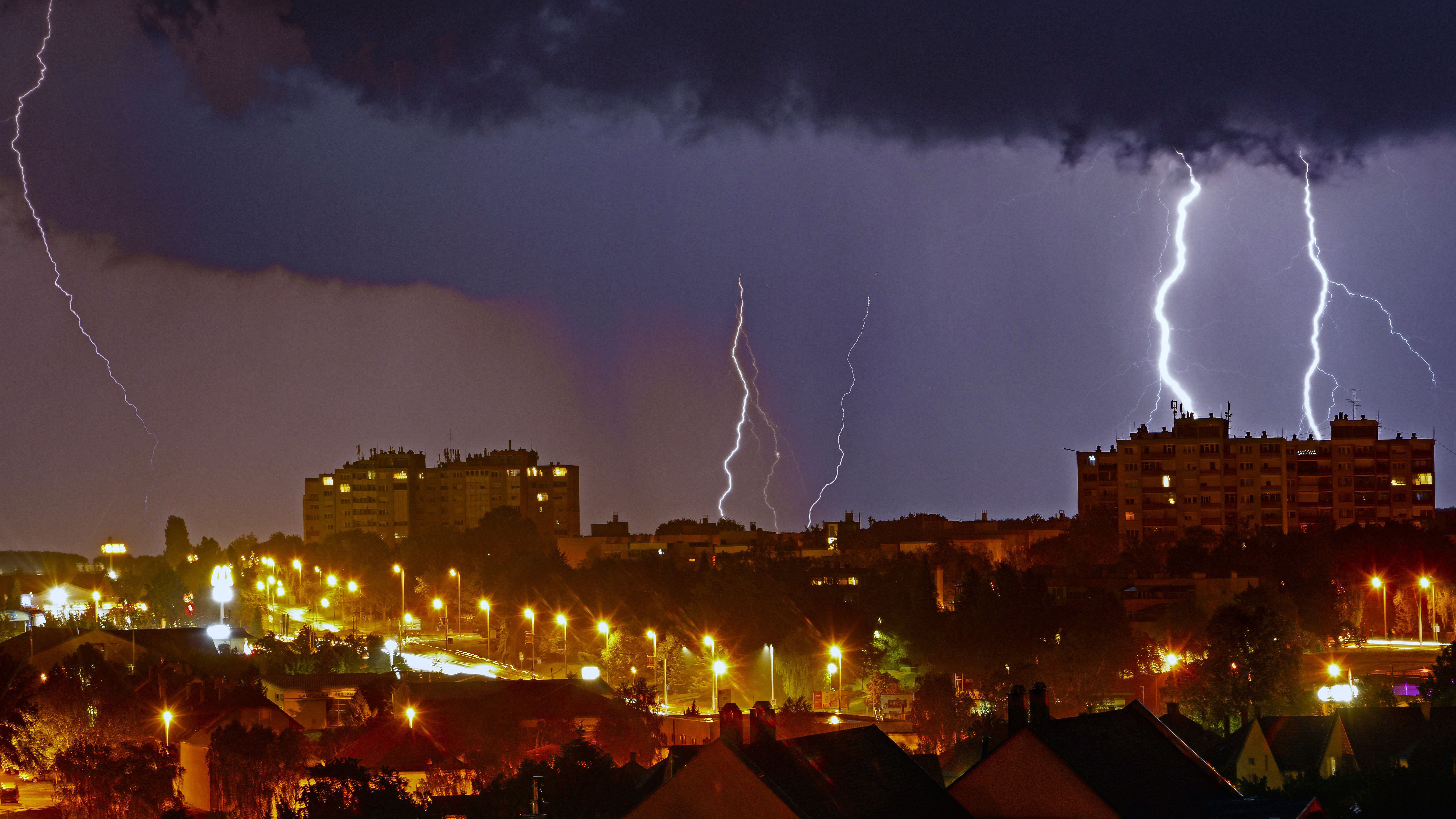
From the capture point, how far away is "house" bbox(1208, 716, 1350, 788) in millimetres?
27953

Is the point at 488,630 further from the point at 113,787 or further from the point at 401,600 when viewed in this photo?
the point at 113,787

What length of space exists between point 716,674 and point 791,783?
35331 mm

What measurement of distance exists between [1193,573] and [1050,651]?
2478cm

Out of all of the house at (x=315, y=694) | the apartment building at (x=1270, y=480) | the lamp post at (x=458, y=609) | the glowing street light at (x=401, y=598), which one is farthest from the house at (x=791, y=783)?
the apartment building at (x=1270, y=480)

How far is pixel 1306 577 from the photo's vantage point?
68438 mm

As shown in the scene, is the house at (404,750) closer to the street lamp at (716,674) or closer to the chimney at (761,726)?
the street lamp at (716,674)

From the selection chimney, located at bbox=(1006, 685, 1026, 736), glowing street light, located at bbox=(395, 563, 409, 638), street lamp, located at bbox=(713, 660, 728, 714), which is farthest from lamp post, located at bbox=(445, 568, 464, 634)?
chimney, located at bbox=(1006, 685, 1026, 736)

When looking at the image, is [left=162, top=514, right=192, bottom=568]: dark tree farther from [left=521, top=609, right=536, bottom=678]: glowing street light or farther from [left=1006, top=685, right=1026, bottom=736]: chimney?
[left=1006, top=685, right=1026, bottom=736]: chimney

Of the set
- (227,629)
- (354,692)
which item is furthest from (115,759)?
(227,629)

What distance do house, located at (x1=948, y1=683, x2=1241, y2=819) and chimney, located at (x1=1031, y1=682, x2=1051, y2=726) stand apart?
0.07 feet

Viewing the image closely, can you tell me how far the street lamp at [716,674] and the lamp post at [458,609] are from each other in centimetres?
2934

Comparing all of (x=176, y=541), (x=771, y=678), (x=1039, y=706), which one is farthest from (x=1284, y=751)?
(x=176, y=541)

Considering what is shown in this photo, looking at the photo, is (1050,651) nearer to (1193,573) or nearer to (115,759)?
(1193,573)

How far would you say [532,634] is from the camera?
226 feet
